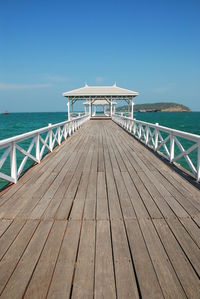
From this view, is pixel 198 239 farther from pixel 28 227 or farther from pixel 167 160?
pixel 167 160

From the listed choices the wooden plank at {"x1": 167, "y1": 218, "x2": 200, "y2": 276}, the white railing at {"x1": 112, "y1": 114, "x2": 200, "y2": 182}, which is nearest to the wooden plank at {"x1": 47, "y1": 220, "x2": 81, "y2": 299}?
the wooden plank at {"x1": 167, "y1": 218, "x2": 200, "y2": 276}

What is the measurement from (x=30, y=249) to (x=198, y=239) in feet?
6.06

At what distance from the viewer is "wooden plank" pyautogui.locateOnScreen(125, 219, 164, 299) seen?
163 cm

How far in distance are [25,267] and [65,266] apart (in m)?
0.37

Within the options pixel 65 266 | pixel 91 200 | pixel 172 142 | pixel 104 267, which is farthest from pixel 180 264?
pixel 172 142

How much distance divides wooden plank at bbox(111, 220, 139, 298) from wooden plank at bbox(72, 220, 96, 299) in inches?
8.8

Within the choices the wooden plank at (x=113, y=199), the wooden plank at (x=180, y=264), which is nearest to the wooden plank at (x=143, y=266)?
the wooden plank at (x=180, y=264)

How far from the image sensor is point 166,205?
3146 millimetres

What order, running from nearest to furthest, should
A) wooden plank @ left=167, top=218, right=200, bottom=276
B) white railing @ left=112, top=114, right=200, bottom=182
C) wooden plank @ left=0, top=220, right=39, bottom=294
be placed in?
1. wooden plank @ left=0, top=220, right=39, bottom=294
2. wooden plank @ left=167, top=218, right=200, bottom=276
3. white railing @ left=112, top=114, right=200, bottom=182

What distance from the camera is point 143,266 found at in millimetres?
1892

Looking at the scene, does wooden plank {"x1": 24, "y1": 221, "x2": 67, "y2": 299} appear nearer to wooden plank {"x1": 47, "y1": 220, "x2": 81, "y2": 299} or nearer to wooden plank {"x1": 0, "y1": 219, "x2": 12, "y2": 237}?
wooden plank {"x1": 47, "y1": 220, "x2": 81, "y2": 299}

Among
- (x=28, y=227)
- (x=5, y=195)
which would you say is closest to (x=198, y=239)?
(x=28, y=227)

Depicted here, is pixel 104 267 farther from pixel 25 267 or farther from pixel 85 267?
pixel 25 267

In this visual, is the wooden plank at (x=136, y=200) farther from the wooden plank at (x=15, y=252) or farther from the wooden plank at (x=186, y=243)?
the wooden plank at (x=15, y=252)
